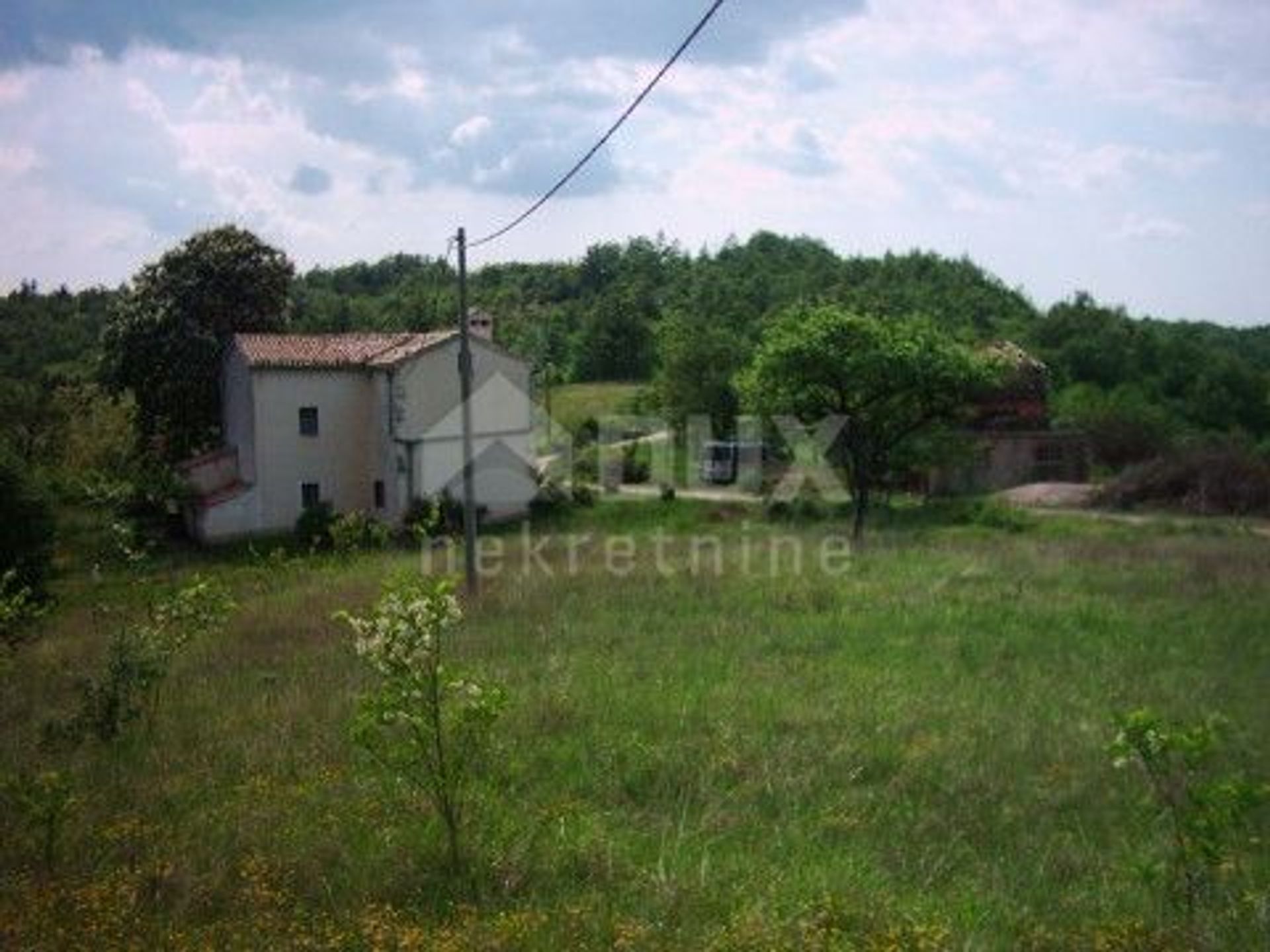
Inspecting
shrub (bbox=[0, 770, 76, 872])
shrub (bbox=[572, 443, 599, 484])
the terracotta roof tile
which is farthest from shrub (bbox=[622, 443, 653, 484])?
shrub (bbox=[0, 770, 76, 872])

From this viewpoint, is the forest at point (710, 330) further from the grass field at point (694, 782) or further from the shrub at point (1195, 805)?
the shrub at point (1195, 805)

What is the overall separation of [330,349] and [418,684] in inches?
1170

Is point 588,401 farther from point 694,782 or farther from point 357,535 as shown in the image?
point 694,782

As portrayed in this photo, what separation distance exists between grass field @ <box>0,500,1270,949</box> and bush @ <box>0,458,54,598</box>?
7.84m

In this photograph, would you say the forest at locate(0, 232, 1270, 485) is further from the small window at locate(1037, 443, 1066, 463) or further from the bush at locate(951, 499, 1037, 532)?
the bush at locate(951, 499, 1037, 532)

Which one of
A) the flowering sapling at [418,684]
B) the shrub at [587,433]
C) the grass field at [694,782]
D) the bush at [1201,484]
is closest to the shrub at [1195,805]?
the grass field at [694,782]

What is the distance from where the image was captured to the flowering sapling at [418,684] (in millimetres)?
6414

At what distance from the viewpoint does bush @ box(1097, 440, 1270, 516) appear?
31375mm

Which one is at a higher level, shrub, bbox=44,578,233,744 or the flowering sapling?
the flowering sapling

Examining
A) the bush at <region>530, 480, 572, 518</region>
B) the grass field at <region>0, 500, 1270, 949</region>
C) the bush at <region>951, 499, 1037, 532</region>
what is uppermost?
the bush at <region>530, 480, 572, 518</region>

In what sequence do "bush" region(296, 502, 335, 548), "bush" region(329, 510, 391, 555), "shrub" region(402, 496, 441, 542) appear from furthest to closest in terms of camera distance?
"bush" region(296, 502, 335, 548) → "shrub" region(402, 496, 441, 542) → "bush" region(329, 510, 391, 555)

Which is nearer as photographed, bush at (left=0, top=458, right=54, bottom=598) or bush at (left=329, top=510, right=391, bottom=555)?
bush at (left=0, top=458, right=54, bottom=598)

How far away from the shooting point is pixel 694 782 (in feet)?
26.5

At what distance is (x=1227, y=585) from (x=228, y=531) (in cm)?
2652
